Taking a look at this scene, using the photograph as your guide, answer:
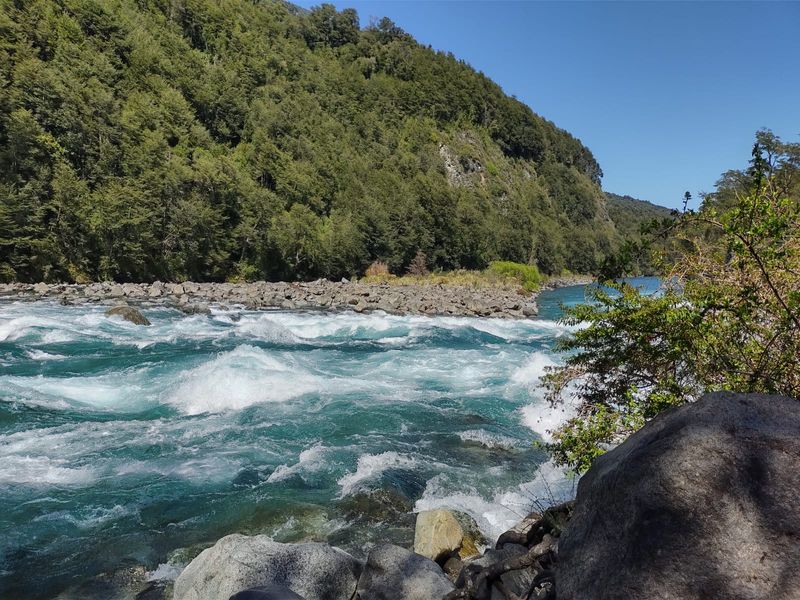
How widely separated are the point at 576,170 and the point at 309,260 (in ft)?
392

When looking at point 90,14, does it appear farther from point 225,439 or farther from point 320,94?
point 225,439

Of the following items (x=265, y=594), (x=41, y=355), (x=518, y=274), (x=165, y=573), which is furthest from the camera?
(x=518, y=274)

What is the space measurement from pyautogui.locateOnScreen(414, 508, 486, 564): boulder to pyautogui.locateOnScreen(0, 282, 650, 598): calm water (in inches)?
28.6

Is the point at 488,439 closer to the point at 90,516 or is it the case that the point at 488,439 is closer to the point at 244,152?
the point at 90,516

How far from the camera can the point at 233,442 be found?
9945 millimetres

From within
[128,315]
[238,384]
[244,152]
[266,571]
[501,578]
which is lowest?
[128,315]

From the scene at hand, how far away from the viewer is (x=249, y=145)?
6744cm

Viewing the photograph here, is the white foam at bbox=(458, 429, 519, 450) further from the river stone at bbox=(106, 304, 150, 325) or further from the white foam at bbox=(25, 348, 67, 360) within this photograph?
the river stone at bbox=(106, 304, 150, 325)

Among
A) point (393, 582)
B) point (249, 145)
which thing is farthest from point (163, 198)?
point (393, 582)

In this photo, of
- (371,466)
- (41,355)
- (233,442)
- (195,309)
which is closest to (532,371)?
(371,466)

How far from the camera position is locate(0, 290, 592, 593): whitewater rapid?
6.96m

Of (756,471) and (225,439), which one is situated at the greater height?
(756,471)

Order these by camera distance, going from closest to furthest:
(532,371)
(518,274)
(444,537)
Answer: (444,537) → (532,371) → (518,274)

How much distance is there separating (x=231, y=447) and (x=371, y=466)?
112 inches
